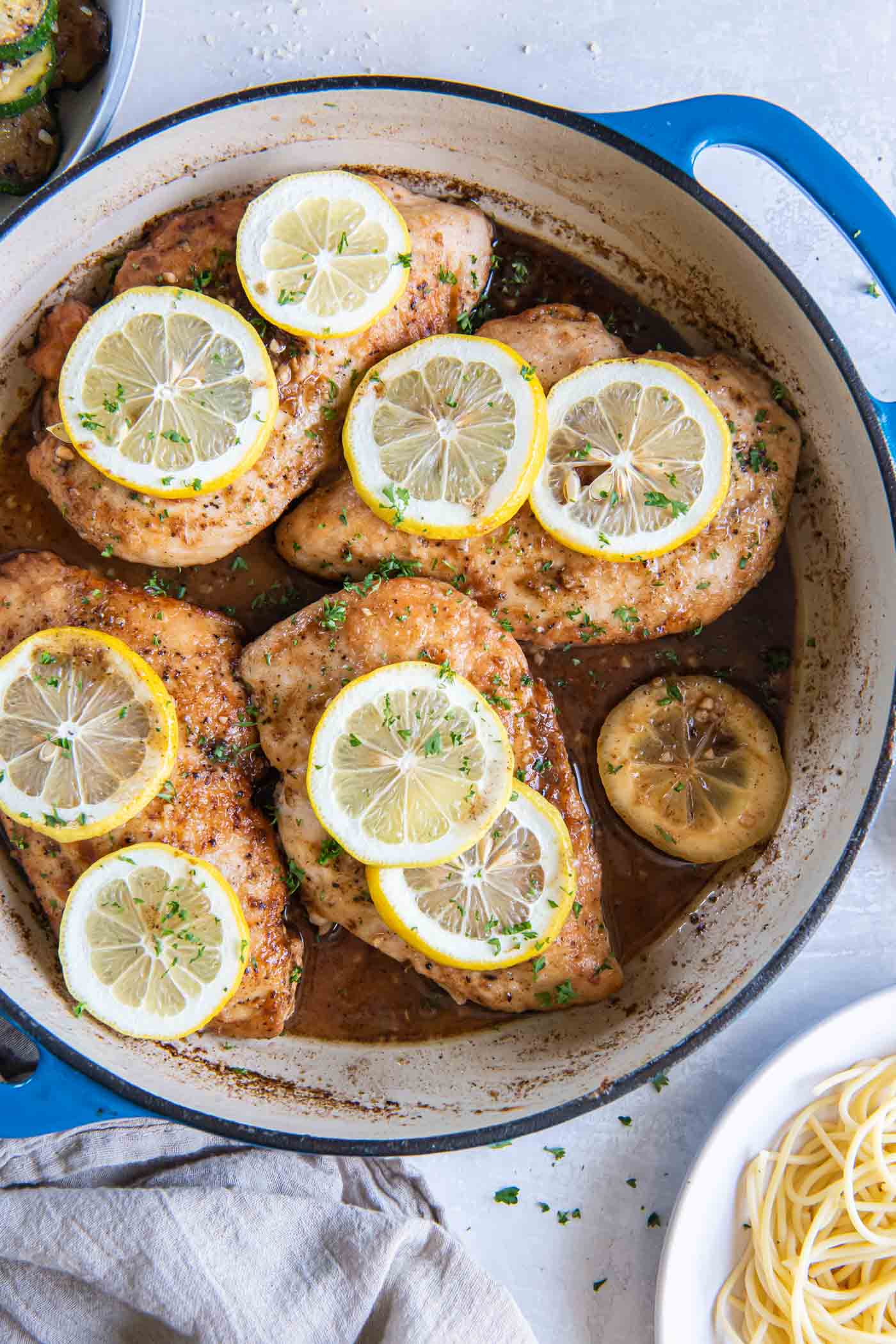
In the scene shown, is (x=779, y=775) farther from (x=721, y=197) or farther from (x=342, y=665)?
(x=721, y=197)

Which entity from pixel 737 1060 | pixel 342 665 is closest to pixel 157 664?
pixel 342 665

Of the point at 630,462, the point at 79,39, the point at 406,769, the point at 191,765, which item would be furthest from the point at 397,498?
the point at 79,39

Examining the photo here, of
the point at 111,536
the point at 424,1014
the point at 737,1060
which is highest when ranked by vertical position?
the point at 111,536

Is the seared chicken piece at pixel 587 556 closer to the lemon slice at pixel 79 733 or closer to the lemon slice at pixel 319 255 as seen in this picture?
the lemon slice at pixel 319 255

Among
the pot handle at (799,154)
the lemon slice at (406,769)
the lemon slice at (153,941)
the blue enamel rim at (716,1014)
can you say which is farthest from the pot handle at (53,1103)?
the pot handle at (799,154)

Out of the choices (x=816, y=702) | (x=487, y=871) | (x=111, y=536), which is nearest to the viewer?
(x=487, y=871)

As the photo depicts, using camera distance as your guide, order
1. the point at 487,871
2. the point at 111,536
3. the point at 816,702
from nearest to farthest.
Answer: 1. the point at 487,871
2. the point at 111,536
3. the point at 816,702

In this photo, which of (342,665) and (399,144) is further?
(399,144)

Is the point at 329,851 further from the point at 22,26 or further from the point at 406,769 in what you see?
the point at 22,26
